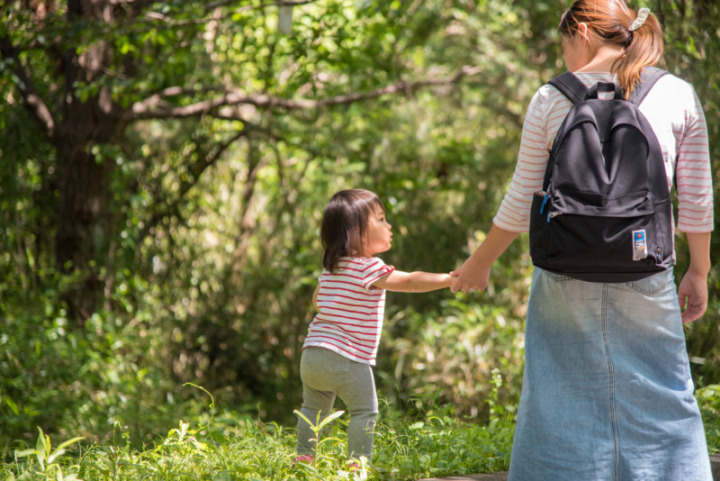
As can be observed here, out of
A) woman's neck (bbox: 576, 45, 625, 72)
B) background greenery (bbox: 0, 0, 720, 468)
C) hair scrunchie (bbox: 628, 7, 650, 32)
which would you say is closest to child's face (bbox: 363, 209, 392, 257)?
woman's neck (bbox: 576, 45, 625, 72)

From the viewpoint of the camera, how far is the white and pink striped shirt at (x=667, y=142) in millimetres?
2172

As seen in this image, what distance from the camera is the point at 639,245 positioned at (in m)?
2.00

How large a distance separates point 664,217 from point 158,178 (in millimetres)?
5816

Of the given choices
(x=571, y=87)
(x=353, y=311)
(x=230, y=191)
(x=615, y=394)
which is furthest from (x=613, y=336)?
(x=230, y=191)

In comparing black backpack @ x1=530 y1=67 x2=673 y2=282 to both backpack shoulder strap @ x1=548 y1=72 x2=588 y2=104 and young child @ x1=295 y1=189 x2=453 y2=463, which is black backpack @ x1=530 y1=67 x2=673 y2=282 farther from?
young child @ x1=295 y1=189 x2=453 y2=463

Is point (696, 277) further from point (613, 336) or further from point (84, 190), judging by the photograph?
point (84, 190)

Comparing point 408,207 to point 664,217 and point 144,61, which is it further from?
point 664,217

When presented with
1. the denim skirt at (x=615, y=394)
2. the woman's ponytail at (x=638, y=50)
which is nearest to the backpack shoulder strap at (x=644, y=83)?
the woman's ponytail at (x=638, y=50)

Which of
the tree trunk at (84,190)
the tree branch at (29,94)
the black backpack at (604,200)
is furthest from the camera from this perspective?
the tree trunk at (84,190)

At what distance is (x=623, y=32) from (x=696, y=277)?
2.60 feet

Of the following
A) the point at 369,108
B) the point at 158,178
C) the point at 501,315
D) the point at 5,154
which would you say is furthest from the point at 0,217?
the point at 501,315

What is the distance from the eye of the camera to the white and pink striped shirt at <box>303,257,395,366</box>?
2.77 meters

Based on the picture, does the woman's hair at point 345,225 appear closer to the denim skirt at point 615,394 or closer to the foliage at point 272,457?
the foliage at point 272,457

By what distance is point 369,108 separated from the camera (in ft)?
26.3
